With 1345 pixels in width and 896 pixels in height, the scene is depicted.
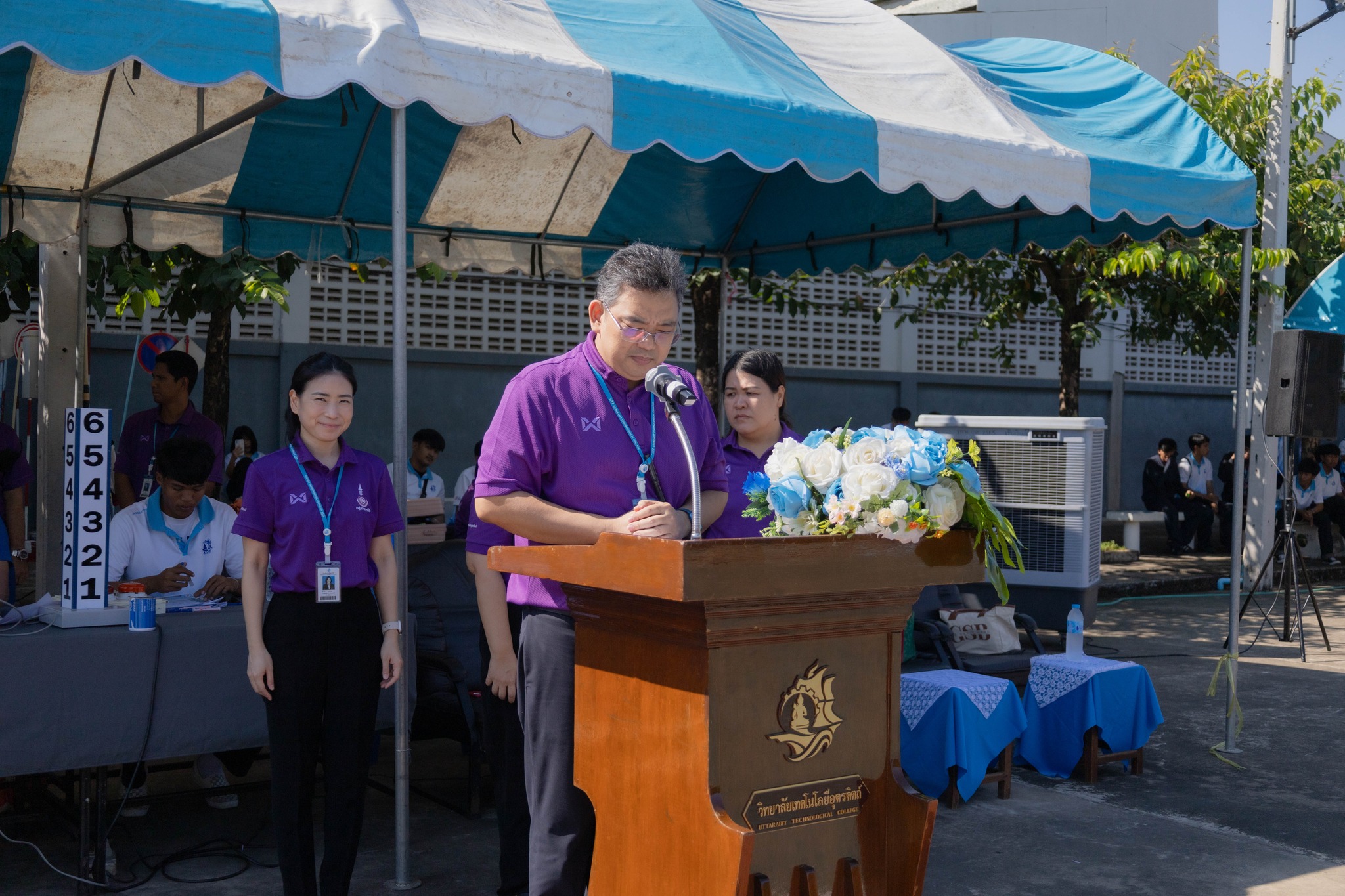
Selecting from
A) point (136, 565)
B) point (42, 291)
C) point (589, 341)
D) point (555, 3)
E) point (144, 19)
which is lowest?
point (136, 565)

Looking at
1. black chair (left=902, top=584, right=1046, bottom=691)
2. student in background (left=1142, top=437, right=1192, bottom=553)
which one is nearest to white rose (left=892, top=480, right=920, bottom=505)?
black chair (left=902, top=584, right=1046, bottom=691)

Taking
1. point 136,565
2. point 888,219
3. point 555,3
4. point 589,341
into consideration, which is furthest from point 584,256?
point 589,341

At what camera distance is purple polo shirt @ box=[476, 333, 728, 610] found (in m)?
2.56

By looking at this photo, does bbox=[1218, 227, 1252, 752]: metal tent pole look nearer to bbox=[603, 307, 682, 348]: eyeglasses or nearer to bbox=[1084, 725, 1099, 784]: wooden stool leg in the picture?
bbox=[1084, 725, 1099, 784]: wooden stool leg

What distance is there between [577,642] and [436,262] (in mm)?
5157

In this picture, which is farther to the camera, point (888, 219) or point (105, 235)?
point (888, 219)

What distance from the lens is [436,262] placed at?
7.21 m

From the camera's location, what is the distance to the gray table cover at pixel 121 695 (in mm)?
3600

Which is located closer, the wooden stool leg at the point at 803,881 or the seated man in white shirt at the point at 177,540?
the wooden stool leg at the point at 803,881

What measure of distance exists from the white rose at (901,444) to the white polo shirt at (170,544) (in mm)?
3034

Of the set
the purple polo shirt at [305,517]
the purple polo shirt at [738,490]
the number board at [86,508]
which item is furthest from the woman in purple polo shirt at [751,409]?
the number board at [86,508]

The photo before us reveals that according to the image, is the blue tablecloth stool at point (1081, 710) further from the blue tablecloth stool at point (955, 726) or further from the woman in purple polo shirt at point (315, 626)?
the woman in purple polo shirt at point (315, 626)

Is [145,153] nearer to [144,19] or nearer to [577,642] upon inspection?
[144,19]

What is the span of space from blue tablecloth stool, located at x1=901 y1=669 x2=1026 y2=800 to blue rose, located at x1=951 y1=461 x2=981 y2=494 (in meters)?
2.73
